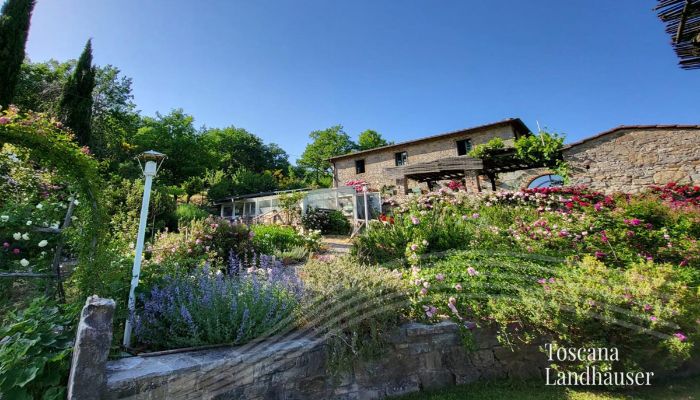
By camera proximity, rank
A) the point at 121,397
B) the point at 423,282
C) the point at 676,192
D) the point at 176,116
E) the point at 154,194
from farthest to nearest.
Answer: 1. the point at 176,116
2. the point at 154,194
3. the point at 676,192
4. the point at 423,282
5. the point at 121,397

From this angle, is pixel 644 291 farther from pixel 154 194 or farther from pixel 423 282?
pixel 154 194

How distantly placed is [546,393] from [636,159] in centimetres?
1079

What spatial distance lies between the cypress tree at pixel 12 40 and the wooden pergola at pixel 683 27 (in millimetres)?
16788

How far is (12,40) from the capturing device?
11.9 m

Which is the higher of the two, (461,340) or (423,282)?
(423,282)

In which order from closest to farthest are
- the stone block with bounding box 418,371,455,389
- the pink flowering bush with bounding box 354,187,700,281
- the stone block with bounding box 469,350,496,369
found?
the stone block with bounding box 418,371,455,389 < the stone block with bounding box 469,350,496,369 < the pink flowering bush with bounding box 354,187,700,281

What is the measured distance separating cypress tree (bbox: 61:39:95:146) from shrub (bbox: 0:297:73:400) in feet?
51.7

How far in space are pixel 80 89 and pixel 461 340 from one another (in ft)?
62.4

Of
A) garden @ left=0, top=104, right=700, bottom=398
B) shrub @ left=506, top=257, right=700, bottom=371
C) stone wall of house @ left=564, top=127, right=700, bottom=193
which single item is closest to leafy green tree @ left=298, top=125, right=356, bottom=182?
stone wall of house @ left=564, top=127, right=700, bottom=193

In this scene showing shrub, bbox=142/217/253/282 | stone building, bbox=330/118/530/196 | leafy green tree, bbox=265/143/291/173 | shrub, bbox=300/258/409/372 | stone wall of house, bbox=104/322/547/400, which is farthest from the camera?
leafy green tree, bbox=265/143/291/173

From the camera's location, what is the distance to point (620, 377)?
2.89 m

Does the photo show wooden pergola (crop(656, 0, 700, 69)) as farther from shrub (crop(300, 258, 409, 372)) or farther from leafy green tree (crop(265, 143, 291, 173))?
leafy green tree (crop(265, 143, 291, 173))

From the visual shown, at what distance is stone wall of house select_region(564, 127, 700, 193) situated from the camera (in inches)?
366

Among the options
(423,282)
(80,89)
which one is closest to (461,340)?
(423,282)
